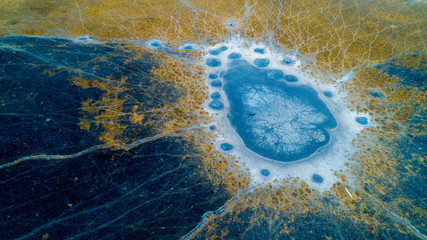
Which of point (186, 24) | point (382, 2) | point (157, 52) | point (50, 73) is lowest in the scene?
point (50, 73)

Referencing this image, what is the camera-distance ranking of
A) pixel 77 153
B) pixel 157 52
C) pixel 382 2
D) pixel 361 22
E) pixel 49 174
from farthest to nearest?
pixel 382 2
pixel 361 22
pixel 157 52
pixel 77 153
pixel 49 174

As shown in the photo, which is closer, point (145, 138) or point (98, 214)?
point (98, 214)

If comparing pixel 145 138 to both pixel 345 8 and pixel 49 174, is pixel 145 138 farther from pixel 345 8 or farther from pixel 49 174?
pixel 345 8

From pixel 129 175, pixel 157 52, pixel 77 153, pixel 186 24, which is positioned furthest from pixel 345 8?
pixel 77 153

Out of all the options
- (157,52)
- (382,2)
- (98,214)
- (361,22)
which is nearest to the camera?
(98,214)

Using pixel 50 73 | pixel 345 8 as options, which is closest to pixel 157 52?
pixel 50 73

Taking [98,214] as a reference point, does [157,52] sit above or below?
above

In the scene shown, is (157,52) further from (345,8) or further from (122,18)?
(345,8)
